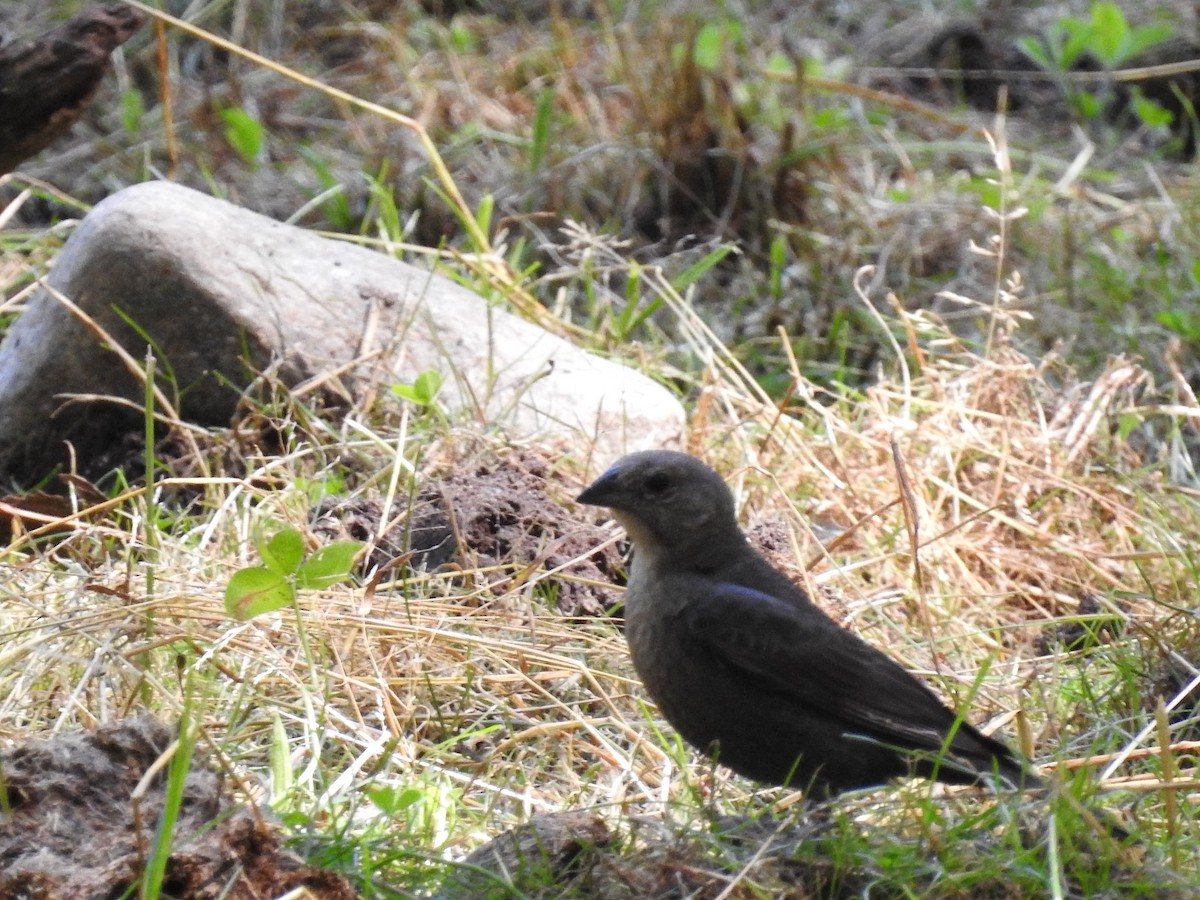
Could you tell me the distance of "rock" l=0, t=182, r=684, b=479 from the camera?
455 centimetres

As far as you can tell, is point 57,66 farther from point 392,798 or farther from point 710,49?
point 710,49

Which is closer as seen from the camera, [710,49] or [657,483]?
[657,483]

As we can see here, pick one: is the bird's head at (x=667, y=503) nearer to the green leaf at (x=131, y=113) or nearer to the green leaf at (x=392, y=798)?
the green leaf at (x=392, y=798)

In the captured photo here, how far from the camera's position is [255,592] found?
10.8ft

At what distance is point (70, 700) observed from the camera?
3.11m

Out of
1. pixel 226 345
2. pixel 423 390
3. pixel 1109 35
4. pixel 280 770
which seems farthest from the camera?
pixel 1109 35

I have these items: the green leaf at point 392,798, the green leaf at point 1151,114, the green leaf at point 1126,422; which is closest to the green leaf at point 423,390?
the green leaf at point 392,798

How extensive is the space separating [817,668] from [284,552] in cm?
110

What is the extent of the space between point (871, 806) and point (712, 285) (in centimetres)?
379

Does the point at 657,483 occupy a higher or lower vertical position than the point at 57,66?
lower

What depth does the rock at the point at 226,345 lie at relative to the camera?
4.55m

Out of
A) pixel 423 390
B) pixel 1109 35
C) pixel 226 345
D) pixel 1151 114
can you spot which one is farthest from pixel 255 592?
pixel 1109 35

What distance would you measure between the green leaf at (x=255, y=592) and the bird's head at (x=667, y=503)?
0.67m

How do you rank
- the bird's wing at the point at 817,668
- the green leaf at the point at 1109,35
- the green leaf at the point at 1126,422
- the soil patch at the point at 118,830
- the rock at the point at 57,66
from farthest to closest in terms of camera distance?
the green leaf at the point at 1109,35, the green leaf at the point at 1126,422, the rock at the point at 57,66, the bird's wing at the point at 817,668, the soil patch at the point at 118,830
